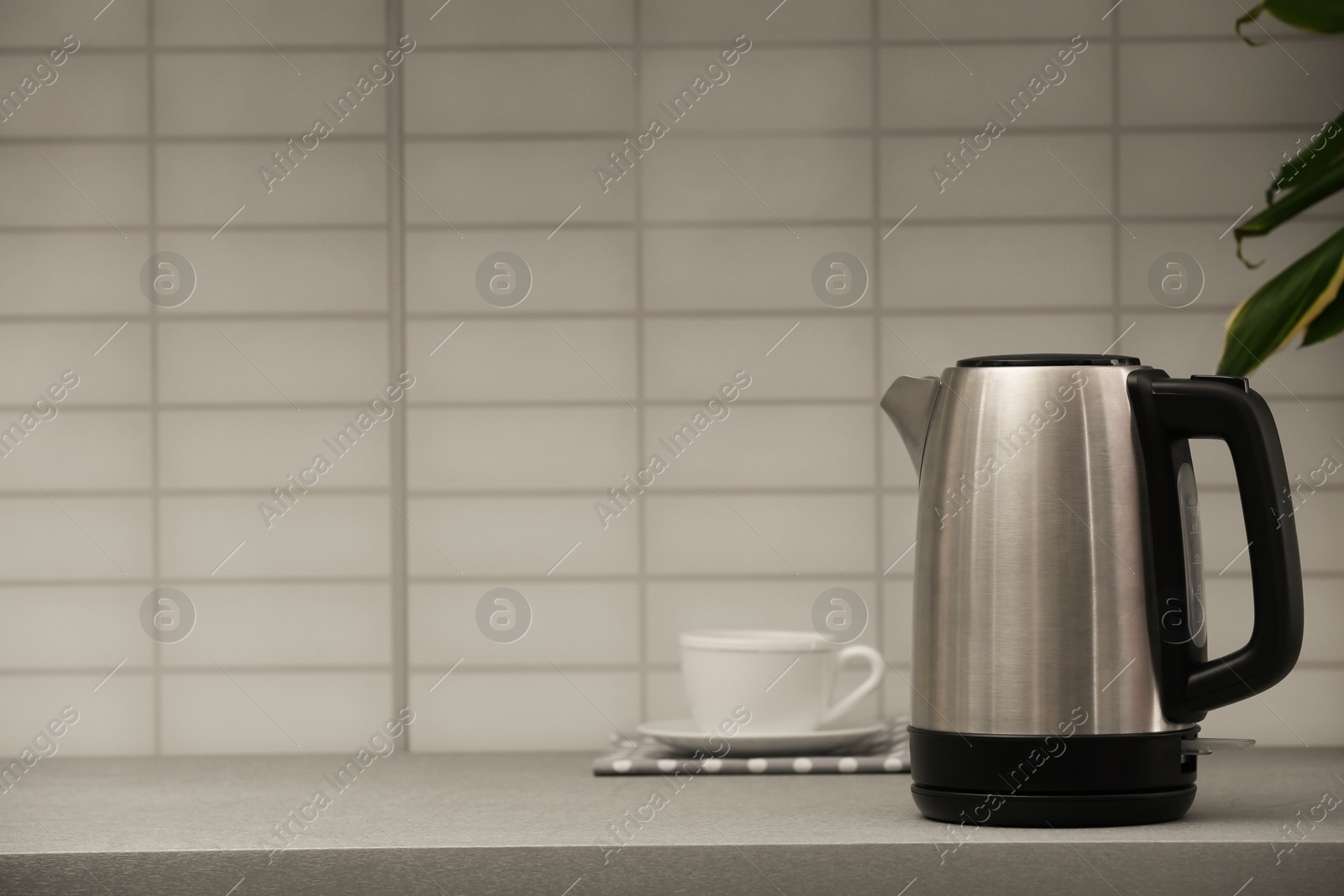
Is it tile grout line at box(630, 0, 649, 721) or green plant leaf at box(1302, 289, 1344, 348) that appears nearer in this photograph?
green plant leaf at box(1302, 289, 1344, 348)

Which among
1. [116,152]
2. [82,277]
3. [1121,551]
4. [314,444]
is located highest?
[116,152]

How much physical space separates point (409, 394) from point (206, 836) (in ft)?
1.78

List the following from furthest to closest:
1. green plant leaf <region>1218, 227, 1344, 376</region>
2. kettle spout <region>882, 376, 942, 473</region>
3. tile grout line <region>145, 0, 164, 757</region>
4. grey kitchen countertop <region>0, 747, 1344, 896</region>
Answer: tile grout line <region>145, 0, 164, 757</region> < green plant leaf <region>1218, 227, 1344, 376</region> < kettle spout <region>882, 376, 942, 473</region> < grey kitchen countertop <region>0, 747, 1344, 896</region>

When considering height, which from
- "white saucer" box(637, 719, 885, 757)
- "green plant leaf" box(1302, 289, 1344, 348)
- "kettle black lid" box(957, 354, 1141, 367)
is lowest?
"white saucer" box(637, 719, 885, 757)

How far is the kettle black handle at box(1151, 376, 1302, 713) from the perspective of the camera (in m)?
0.70

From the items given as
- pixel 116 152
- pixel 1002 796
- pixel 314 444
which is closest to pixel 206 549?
pixel 314 444

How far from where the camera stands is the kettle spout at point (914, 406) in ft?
2.66

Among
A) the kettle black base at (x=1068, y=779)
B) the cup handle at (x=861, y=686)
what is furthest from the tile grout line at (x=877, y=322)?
the kettle black base at (x=1068, y=779)

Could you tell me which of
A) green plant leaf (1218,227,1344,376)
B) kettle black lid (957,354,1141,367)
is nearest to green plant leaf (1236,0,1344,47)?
green plant leaf (1218,227,1344,376)

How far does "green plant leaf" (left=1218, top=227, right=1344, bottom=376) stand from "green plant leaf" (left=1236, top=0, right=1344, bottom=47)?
199mm

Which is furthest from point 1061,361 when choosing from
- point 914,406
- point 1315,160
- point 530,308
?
point 530,308

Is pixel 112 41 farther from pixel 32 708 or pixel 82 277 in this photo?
pixel 32 708

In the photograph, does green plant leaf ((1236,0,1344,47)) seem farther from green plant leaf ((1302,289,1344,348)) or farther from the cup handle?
the cup handle

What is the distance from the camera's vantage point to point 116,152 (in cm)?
120
